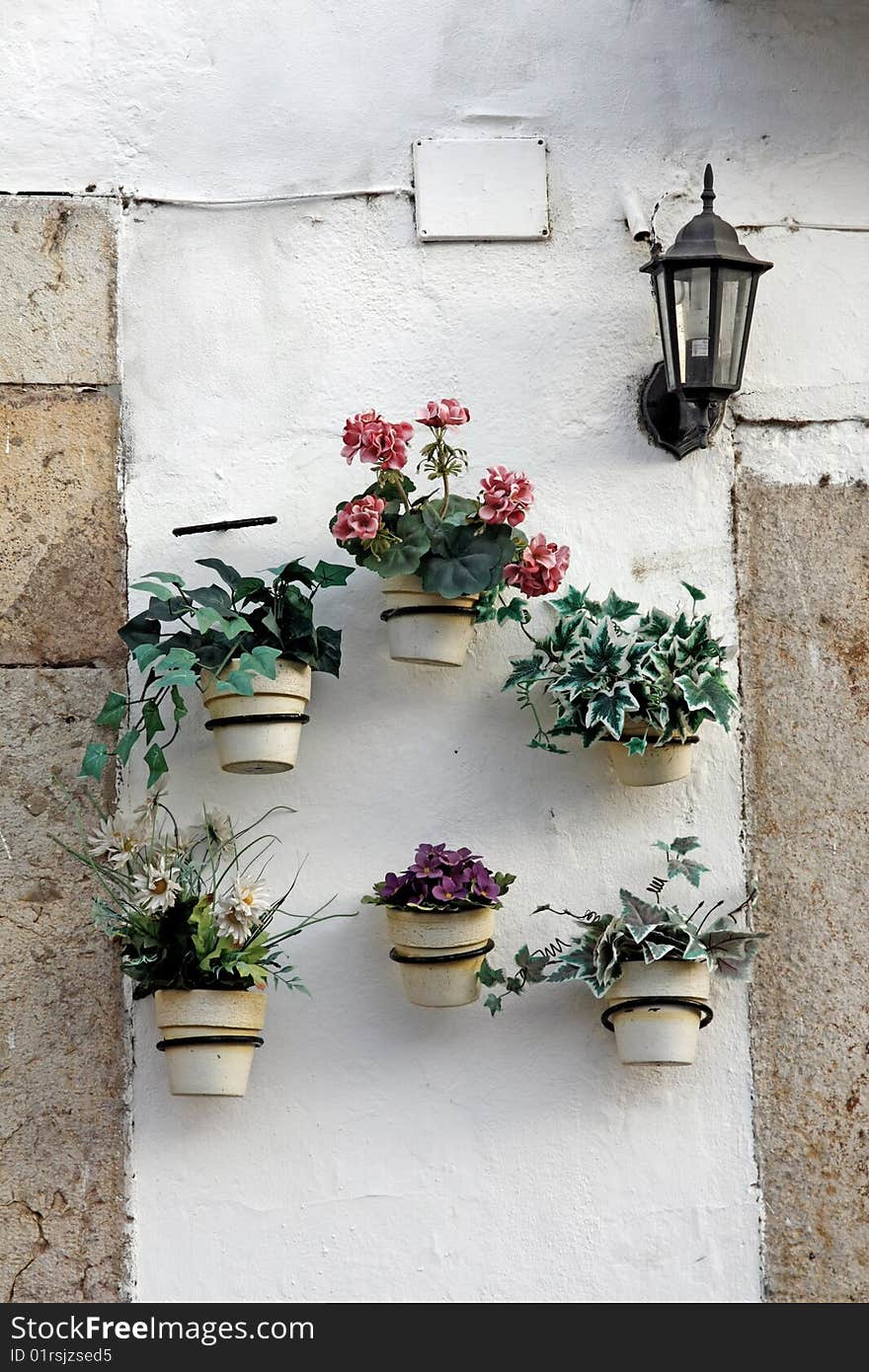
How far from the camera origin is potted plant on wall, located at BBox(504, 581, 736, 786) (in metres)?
2.69

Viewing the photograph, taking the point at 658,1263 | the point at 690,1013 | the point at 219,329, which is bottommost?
the point at 658,1263

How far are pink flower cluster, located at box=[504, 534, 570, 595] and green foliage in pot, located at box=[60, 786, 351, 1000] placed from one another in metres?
0.64

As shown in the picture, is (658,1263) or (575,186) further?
(575,186)

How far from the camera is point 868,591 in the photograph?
297 cm

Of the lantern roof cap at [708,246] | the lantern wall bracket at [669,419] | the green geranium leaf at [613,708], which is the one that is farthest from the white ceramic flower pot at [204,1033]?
the lantern roof cap at [708,246]

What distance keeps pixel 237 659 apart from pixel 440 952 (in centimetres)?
60

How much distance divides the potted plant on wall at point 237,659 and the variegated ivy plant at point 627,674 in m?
0.39

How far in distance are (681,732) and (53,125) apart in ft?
5.46

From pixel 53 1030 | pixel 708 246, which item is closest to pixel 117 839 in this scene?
pixel 53 1030

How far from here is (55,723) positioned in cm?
283

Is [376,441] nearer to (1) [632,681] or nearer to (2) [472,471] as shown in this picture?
(2) [472,471]

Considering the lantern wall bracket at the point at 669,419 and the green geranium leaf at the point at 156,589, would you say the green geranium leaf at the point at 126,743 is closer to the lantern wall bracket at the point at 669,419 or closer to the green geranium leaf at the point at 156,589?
the green geranium leaf at the point at 156,589

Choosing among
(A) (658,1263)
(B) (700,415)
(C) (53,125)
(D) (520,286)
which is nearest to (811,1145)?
(A) (658,1263)

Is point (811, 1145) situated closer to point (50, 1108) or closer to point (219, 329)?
point (50, 1108)
